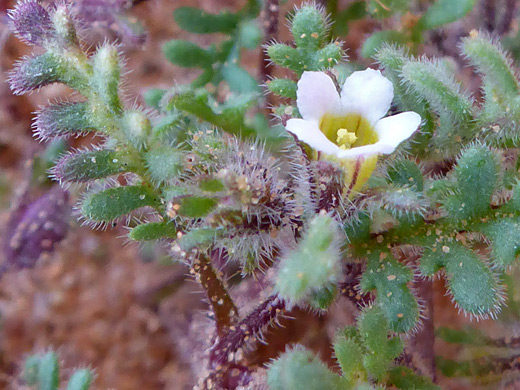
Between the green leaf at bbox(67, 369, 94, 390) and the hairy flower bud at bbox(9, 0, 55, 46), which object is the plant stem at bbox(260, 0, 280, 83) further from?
the green leaf at bbox(67, 369, 94, 390)

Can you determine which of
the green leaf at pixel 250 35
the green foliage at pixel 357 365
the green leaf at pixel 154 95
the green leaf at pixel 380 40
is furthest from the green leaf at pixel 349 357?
the green leaf at pixel 250 35

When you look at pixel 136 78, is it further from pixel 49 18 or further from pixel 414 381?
pixel 414 381

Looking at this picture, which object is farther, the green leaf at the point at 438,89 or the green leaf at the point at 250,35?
the green leaf at the point at 250,35

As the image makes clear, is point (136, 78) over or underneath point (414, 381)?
underneath

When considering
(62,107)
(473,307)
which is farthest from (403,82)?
(62,107)

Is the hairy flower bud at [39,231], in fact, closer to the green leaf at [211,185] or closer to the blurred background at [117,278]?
the blurred background at [117,278]

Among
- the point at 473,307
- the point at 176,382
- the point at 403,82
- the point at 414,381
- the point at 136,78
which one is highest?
the point at 403,82

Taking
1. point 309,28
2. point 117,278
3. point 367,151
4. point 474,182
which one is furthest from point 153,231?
point 117,278
